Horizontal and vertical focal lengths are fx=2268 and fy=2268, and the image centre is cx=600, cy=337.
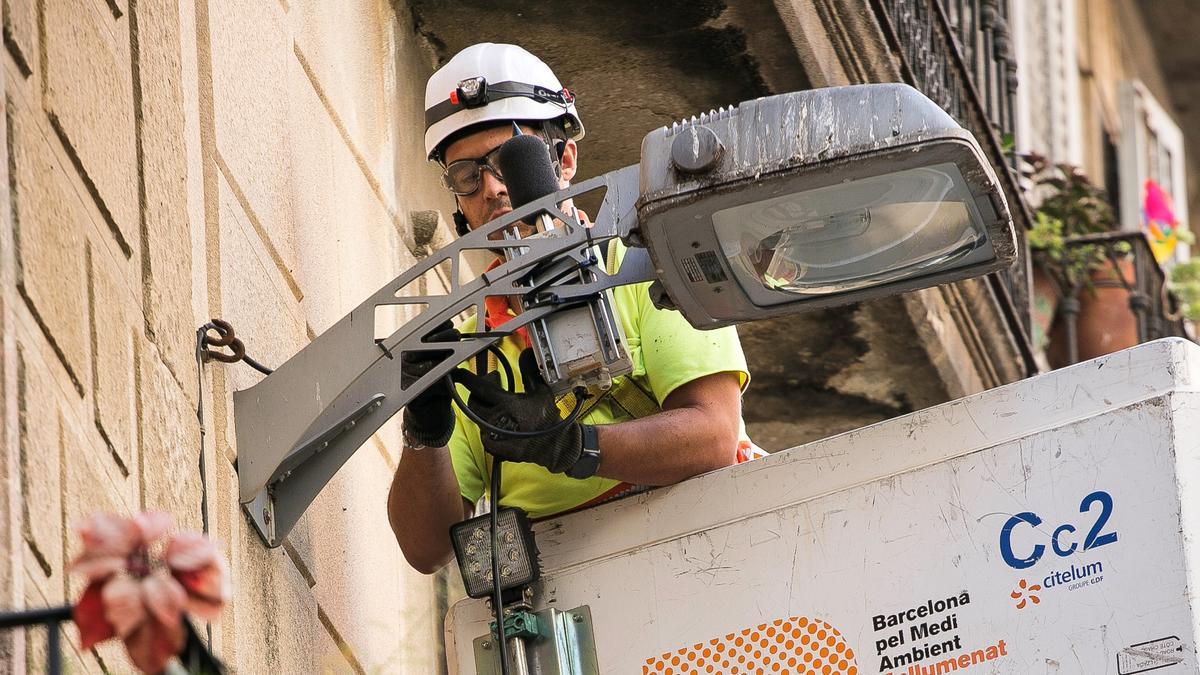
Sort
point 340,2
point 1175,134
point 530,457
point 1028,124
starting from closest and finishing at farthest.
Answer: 1. point 530,457
2. point 340,2
3. point 1028,124
4. point 1175,134

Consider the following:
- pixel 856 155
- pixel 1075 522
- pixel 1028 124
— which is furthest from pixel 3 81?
pixel 1028 124

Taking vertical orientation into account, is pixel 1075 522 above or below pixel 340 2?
below

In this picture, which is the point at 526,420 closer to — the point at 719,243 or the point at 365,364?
the point at 365,364

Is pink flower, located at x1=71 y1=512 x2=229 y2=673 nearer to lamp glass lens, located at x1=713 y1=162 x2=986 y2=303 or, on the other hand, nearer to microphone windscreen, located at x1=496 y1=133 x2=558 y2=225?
lamp glass lens, located at x1=713 y1=162 x2=986 y2=303

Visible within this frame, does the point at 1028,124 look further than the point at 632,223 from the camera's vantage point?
Yes

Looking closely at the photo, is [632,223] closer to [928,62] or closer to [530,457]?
[530,457]

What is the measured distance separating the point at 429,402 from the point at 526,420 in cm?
23

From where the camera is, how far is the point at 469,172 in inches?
171

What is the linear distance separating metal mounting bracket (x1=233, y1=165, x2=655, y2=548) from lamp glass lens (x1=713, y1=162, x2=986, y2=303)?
0.62 ft

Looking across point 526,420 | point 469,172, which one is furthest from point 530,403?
point 469,172

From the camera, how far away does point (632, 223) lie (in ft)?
12.1

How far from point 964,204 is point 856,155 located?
9.1 inches

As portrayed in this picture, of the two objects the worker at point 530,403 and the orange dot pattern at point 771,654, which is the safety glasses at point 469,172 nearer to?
the worker at point 530,403

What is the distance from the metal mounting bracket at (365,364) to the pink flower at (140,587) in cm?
159
